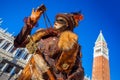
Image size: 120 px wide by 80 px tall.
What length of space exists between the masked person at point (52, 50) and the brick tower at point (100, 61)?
41.7m

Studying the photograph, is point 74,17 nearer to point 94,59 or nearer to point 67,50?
point 67,50

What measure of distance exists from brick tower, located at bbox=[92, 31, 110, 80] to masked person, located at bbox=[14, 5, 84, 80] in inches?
1644

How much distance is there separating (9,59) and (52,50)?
22.1 m

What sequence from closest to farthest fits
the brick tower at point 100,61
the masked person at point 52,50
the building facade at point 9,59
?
the masked person at point 52,50 → the building facade at point 9,59 → the brick tower at point 100,61

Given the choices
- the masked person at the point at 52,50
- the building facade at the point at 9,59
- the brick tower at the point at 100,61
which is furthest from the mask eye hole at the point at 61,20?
the brick tower at the point at 100,61

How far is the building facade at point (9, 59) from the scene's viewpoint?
77.9 feet

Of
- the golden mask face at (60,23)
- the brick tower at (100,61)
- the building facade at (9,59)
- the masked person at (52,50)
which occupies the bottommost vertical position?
the masked person at (52,50)

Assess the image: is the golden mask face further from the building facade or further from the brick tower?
the brick tower

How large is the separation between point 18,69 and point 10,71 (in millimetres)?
1062

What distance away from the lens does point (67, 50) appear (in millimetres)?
3072

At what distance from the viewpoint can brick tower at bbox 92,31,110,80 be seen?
45062 mm

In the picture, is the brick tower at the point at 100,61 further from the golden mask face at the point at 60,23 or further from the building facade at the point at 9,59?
the golden mask face at the point at 60,23

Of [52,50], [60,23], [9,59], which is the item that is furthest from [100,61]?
[52,50]

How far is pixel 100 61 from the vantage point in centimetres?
4669
